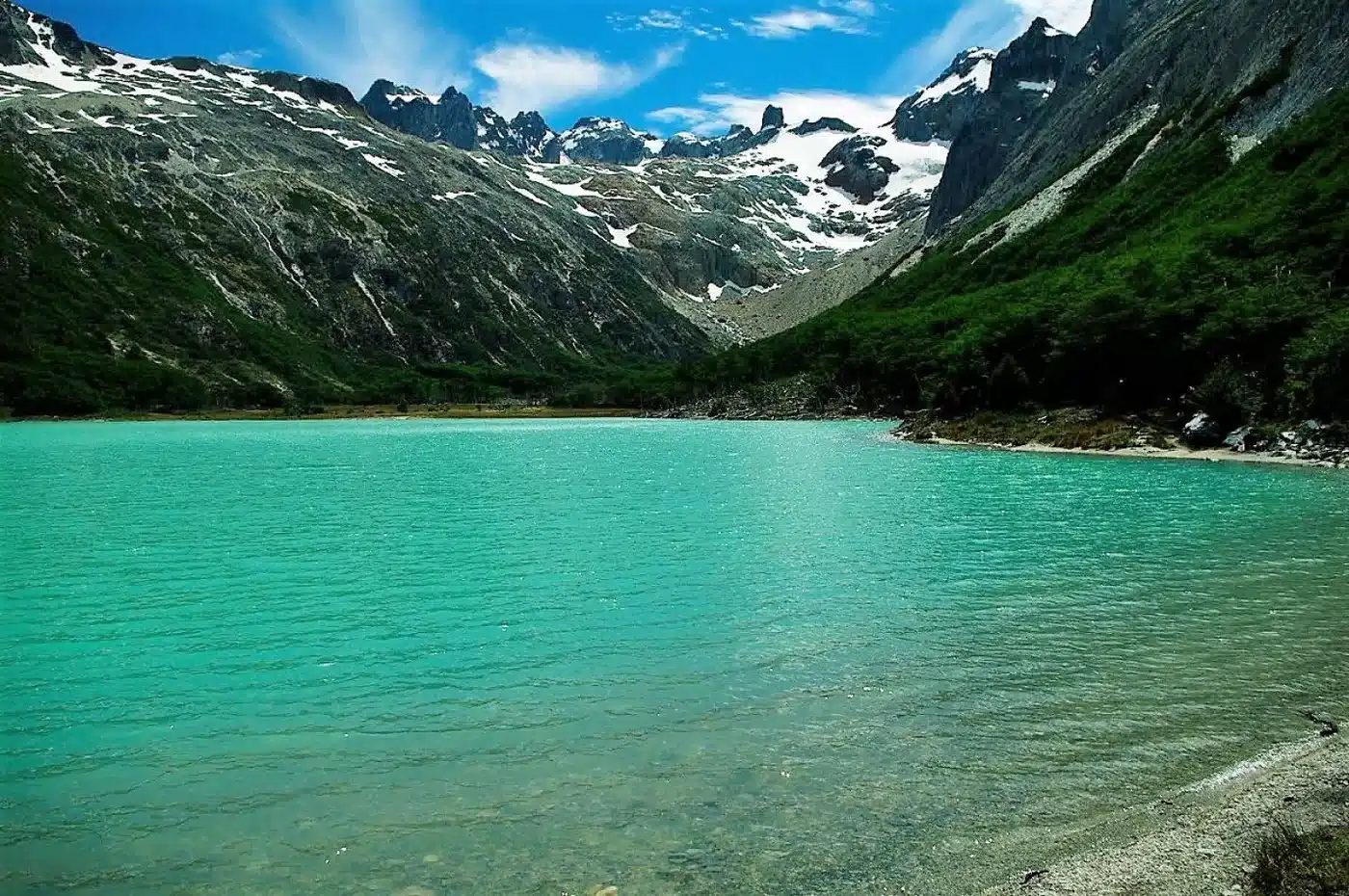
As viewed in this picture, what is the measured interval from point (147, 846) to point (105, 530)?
2939cm

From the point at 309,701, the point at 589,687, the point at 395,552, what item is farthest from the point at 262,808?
the point at 395,552

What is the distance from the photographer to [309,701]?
16.0 m

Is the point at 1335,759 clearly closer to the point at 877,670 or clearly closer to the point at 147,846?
the point at 877,670

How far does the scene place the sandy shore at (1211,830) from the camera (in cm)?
895

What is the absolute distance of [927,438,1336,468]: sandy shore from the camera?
5312 cm

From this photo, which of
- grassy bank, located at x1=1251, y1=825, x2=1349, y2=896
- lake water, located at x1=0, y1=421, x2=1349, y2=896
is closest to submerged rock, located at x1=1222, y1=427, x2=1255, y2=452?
lake water, located at x1=0, y1=421, x2=1349, y2=896

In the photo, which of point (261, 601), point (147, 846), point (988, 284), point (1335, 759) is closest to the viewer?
point (147, 846)

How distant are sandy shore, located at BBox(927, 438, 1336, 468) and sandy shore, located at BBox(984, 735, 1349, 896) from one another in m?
47.9

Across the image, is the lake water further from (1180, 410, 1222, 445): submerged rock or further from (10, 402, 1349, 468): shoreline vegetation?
(1180, 410, 1222, 445): submerged rock

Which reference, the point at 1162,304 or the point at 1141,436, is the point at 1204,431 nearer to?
the point at 1141,436

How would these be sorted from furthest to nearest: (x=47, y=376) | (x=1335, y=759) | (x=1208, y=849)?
(x=47, y=376) < (x=1335, y=759) < (x=1208, y=849)

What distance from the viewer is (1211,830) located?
9906 millimetres

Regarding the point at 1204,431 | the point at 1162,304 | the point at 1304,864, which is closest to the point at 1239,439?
the point at 1204,431

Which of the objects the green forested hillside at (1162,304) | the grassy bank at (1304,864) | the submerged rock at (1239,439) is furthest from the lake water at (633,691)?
the green forested hillside at (1162,304)
